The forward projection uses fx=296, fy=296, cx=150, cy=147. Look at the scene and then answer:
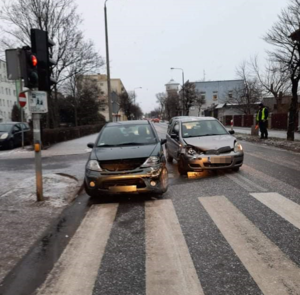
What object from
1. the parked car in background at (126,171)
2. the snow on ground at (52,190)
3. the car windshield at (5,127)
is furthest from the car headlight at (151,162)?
the car windshield at (5,127)

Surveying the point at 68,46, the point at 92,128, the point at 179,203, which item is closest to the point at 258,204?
the point at 179,203

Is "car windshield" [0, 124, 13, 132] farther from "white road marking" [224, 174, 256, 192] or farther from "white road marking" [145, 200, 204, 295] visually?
"white road marking" [145, 200, 204, 295]

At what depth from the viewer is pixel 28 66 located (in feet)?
19.1

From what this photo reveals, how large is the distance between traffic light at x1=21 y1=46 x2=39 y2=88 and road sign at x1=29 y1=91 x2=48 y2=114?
208mm

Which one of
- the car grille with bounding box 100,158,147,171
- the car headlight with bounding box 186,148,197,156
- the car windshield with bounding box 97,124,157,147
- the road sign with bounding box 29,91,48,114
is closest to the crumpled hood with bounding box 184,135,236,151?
the car headlight with bounding box 186,148,197,156

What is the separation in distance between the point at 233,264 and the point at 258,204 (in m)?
2.38

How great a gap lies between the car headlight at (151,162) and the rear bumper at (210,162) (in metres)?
2.10

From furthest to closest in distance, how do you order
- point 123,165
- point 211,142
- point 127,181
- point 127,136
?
1. point 211,142
2. point 127,136
3. point 123,165
4. point 127,181

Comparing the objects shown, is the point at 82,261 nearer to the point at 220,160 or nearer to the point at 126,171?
the point at 126,171

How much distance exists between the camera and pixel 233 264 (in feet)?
10.8

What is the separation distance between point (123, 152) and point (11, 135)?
13.9m

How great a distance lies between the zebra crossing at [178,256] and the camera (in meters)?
2.91

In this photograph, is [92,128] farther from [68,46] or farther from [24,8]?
[24,8]

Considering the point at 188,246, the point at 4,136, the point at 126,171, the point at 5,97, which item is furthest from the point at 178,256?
the point at 5,97
